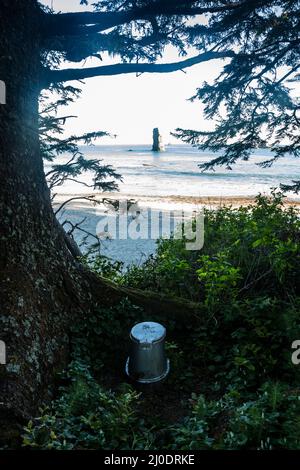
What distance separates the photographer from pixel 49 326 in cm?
367

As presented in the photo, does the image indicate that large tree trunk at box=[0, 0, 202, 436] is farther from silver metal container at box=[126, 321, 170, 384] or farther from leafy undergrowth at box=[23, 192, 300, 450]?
silver metal container at box=[126, 321, 170, 384]

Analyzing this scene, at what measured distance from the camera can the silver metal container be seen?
374cm

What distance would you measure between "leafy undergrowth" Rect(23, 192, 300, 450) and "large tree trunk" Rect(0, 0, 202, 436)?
263 mm

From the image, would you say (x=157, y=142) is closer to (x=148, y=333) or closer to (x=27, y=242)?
(x=27, y=242)

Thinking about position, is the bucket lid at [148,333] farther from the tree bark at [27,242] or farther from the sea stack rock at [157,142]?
the sea stack rock at [157,142]

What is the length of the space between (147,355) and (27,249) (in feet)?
5.76

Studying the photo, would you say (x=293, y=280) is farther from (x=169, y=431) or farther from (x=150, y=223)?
(x=150, y=223)

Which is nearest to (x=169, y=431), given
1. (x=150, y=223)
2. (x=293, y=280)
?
(x=293, y=280)

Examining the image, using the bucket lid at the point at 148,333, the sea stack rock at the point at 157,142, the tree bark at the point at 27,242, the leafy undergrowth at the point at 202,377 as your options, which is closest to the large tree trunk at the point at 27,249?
the tree bark at the point at 27,242

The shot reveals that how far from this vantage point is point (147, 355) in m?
3.75

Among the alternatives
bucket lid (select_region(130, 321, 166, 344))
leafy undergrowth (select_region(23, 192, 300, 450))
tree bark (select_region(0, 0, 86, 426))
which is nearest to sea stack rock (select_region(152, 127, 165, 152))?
leafy undergrowth (select_region(23, 192, 300, 450))

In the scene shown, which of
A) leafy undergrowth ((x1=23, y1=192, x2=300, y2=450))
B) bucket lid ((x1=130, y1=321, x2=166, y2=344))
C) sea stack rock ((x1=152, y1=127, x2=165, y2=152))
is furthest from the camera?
sea stack rock ((x1=152, y1=127, x2=165, y2=152))

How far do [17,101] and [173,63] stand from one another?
214cm

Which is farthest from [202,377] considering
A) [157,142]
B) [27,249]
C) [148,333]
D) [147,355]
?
[157,142]
